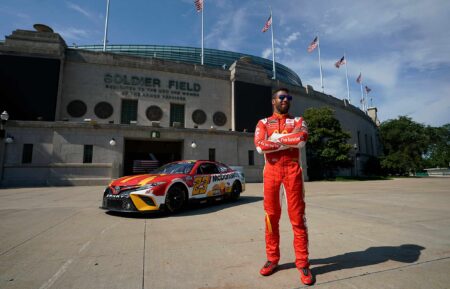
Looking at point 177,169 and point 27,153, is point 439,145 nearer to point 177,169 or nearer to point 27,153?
point 177,169

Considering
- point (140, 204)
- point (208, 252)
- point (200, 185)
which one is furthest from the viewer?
point (200, 185)

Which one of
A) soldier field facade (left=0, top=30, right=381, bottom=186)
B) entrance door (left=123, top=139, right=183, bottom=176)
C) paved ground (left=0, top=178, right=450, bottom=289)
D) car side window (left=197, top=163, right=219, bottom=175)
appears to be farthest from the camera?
entrance door (left=123, top=139, right=183, bottom=176)

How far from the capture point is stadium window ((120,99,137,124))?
21.4m

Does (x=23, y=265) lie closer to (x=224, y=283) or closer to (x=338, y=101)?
(x=224, y=283)

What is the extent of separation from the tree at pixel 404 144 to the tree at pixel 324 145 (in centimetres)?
1448

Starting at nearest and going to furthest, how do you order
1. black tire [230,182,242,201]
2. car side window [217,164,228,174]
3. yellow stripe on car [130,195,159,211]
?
yellow stripe on car [130,195,159,211]
car side window [217,164,228,174]
black tire [230,182,242,201]

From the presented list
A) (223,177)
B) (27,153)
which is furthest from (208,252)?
(27,153)

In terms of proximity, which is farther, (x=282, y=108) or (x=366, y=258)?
(x=282, y=108)

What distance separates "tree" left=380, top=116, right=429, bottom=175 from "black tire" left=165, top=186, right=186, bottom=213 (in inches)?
1586

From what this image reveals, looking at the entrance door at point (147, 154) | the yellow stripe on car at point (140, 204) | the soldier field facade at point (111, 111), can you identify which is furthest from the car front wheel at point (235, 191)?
the entrance door at point (147, 154)

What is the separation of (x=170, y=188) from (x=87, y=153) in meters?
13.7

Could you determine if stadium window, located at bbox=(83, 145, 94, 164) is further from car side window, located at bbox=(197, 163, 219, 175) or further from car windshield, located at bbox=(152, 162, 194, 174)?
Answer: car side window, located at bbox=(197, 163, 219, 175)

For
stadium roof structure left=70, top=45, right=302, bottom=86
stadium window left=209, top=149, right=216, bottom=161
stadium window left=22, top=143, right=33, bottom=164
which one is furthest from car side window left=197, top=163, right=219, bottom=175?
stadium roof structure left=70, top=45, right=302, bottom=86

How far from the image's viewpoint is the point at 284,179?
285 cm
